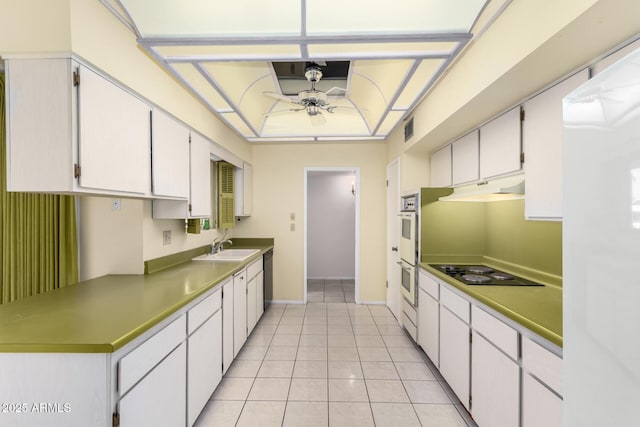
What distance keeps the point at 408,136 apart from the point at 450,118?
3.57 feet

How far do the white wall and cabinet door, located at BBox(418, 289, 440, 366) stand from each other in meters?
3.54

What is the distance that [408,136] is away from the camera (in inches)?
138

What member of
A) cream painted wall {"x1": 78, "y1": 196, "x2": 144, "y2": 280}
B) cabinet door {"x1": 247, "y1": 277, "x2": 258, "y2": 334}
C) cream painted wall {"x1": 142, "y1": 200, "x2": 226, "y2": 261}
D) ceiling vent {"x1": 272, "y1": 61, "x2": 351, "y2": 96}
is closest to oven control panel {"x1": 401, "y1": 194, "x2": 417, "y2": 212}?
Result: ceiling vent {"x1": 272, "y1": 61, "x2": 351, "y2": 96}

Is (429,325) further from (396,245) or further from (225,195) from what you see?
(225,195)

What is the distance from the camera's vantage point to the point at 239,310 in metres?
2.91

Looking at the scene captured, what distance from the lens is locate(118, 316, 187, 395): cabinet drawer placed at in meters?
1.23

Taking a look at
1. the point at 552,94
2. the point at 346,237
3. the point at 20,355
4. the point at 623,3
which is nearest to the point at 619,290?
the point at 623,3

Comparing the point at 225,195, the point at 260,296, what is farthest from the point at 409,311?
the point at 225,195

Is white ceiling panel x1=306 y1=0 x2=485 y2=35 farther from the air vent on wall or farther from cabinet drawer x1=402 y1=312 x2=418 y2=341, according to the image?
cabinet drawer x1=402 y1=312 x2=418 y2=341

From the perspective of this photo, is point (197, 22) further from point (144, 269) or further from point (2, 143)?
point (144, 269)

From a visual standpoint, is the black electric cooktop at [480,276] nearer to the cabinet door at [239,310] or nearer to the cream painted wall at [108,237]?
the cabinet door at [239,310]

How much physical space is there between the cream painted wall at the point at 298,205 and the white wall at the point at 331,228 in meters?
1.79

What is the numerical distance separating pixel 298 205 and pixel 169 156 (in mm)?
2615

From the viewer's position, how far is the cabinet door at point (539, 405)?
4.12 feet
